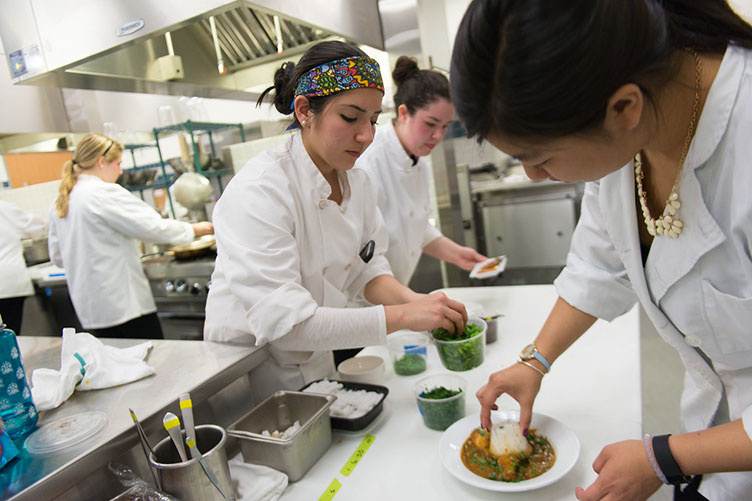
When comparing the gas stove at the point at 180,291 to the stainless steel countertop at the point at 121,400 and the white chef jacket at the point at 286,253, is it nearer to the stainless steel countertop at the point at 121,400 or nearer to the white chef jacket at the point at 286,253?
the stainless steel countertop at the point at 121,400

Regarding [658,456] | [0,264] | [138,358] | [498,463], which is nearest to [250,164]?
[138,358]

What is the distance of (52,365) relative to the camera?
1438mm

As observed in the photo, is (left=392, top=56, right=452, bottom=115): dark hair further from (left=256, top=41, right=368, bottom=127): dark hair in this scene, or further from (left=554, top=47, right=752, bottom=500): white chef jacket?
(left=554, top=47, right=752, bottom=500): white chef jacket

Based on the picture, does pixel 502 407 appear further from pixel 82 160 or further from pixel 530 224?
pixel 530 224

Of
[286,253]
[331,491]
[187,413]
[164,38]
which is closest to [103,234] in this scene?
[164,38]

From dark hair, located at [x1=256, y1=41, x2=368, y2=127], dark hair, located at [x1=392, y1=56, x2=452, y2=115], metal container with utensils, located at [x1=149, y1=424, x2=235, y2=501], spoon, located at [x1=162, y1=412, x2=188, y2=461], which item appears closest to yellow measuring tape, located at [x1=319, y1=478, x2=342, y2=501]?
metal container with utensils, located at [x1=149, y1=424, x2=235, y2=501]

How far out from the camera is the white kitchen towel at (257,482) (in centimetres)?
97

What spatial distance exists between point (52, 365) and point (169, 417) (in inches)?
33.2

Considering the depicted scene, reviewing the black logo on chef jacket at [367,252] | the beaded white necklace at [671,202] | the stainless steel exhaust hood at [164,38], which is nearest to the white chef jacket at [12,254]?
the stainless steel exhaust hood at [164,38]

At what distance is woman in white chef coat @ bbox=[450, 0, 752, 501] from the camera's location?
617 millimetres

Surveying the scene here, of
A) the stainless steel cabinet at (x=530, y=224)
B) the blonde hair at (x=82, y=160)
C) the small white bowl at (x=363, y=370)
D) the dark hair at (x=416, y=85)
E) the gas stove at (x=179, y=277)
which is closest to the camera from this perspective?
the small white bowl at (x=363, y=370)

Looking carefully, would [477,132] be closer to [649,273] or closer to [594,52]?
[594,52]

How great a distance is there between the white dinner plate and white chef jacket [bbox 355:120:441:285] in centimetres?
129

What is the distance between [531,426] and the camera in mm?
1087
